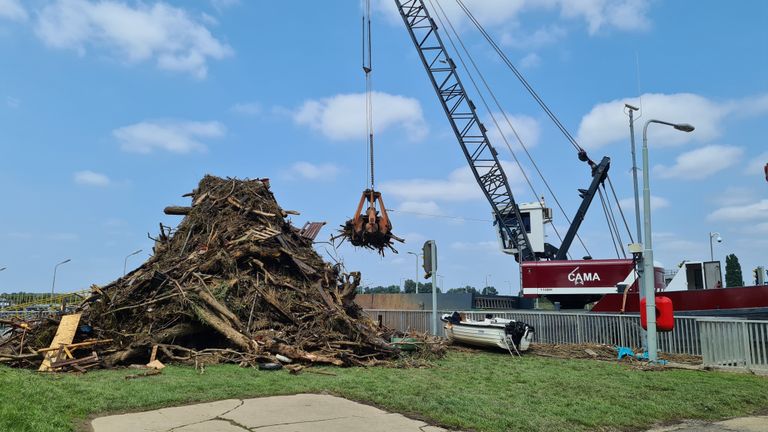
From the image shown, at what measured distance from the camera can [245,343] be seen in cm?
1197

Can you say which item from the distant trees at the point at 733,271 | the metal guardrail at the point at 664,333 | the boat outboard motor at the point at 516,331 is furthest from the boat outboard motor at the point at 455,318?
the distant trees at the point at 733,271

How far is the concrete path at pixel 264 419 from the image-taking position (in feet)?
20.5

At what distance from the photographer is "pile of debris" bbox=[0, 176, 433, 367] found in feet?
38.9

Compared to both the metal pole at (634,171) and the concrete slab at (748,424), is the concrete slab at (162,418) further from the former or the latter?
the metal pole at (634,171)

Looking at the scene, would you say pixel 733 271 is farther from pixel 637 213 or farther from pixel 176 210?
pixel 176 210

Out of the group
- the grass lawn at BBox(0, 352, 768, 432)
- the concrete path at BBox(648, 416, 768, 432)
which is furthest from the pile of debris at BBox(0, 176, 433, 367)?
the concrete path at BBox(648, 416, 768, 432)

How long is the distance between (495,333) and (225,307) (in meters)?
7.24

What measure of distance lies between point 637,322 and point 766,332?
406cm

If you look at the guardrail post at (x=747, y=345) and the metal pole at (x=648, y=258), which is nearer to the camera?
the guardrail post at (x=747, y=345)

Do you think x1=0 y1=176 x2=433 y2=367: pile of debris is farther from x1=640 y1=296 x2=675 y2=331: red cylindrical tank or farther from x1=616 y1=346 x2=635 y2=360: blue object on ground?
x1=640 y1=296 x2=675 y2=331: red cylindrical tank

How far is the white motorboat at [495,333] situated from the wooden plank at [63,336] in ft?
33.0

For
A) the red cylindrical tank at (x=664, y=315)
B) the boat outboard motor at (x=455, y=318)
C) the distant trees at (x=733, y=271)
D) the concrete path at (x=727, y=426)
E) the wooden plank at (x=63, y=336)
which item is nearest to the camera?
the concrete path at (x=727, y=426)

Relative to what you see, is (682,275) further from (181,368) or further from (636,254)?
(181,368)

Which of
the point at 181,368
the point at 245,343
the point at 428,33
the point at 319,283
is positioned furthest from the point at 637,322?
the point at 428,33
